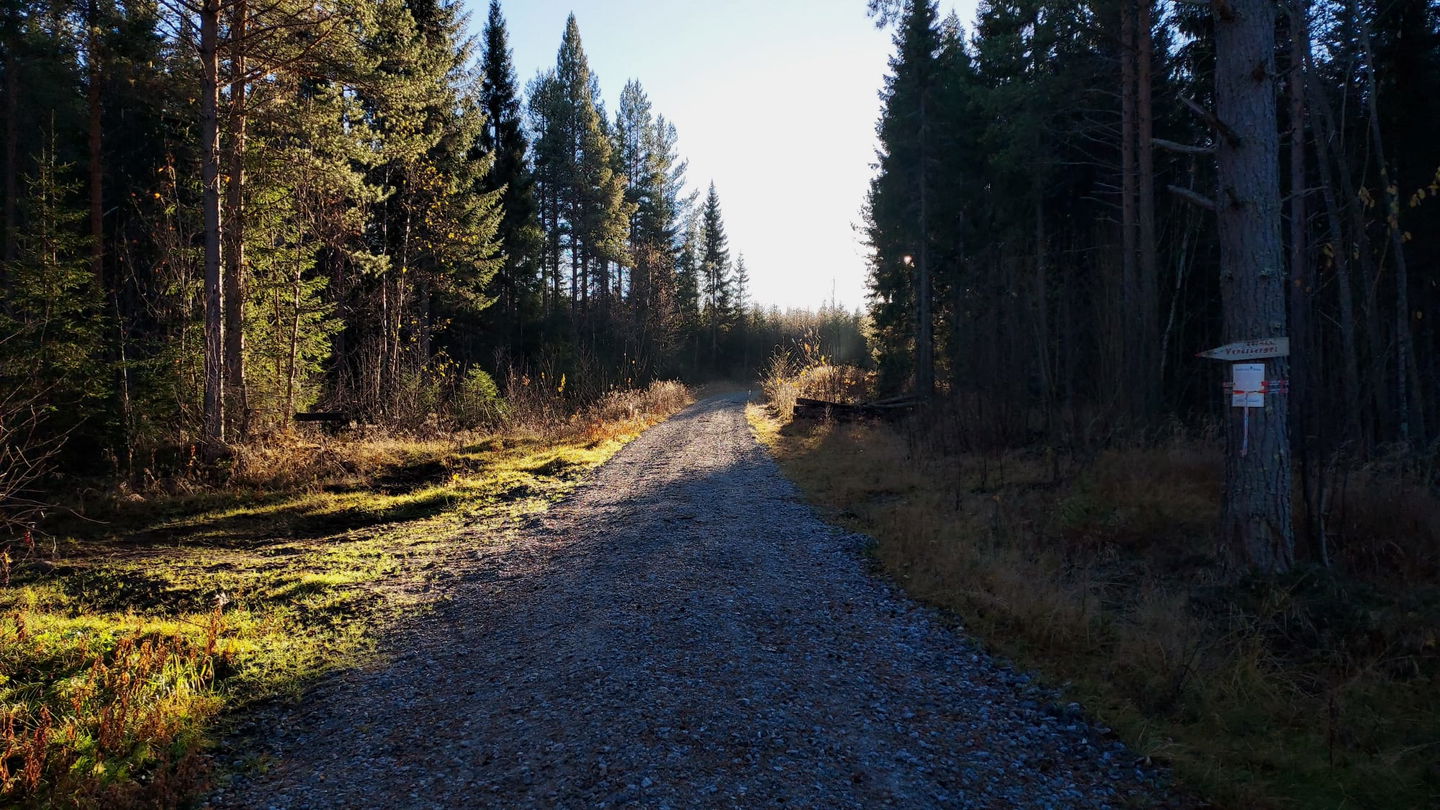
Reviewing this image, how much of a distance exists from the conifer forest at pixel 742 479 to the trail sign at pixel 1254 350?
0.12 feet

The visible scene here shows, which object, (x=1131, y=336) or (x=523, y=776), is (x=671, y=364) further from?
(x=523, y=776)

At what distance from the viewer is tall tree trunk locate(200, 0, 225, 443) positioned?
10.2 metres

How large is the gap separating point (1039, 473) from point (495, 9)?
82.4ft

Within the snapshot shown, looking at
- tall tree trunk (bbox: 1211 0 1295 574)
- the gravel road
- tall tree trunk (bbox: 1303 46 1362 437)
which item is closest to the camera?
the gravel road

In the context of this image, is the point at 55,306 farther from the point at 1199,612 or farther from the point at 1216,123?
the point at 1199,612

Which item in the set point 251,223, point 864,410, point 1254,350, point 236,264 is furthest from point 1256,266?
point 251,223

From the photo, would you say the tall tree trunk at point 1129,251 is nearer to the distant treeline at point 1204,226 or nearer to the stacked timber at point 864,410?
the distant treeline at point 1204,226

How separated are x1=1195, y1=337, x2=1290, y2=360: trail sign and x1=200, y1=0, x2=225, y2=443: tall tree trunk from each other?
1280cm

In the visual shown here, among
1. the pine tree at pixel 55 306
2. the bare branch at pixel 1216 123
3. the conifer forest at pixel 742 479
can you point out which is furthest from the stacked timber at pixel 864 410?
the pine tree at pixel 55 306

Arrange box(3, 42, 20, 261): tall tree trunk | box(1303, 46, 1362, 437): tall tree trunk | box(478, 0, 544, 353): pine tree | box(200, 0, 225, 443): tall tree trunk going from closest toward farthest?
box(1303, 46, 1362, 437): tall tree trunk, box(200, 0, 225, 443): tall tree trunk, box(3, 42, 20, 261): tall tree trunk, box(478, 0, 544, 353): pine tree

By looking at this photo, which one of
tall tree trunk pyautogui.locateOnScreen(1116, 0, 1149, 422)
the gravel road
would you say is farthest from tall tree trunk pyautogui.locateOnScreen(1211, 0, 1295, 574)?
tall tree trunk pyautogui.locateOnScreen(1116, 0, 1149, 422)

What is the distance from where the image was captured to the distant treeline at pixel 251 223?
10.6 meters

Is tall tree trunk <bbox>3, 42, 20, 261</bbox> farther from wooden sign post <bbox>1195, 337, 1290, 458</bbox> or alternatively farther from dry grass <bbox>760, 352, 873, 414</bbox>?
wooden sign post <bbox>1195, 337, 1290, 458</bbox>

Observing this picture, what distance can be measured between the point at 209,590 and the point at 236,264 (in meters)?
8.13
